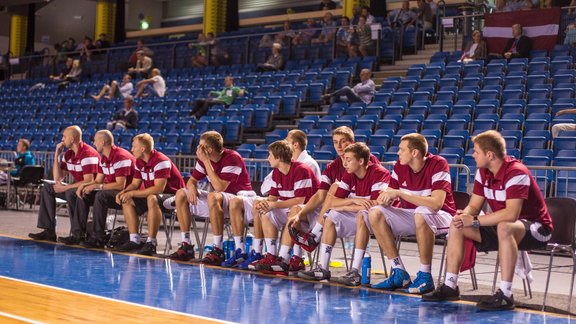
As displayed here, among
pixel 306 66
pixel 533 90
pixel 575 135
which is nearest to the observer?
pixel 575 135

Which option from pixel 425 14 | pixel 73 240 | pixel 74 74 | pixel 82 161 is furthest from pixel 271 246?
pixel 74 74

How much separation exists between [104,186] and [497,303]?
15.9 ft

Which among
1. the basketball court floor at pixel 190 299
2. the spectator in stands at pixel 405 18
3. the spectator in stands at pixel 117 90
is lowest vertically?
the basketball court floor at pixel 190 299

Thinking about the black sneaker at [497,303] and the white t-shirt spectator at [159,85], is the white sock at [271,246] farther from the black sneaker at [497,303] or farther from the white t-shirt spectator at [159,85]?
the white t-shirt spectator at [159,85]

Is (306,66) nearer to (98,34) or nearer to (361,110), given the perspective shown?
(361,110)

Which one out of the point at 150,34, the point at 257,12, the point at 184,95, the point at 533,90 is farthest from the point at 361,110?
the point at 150,34

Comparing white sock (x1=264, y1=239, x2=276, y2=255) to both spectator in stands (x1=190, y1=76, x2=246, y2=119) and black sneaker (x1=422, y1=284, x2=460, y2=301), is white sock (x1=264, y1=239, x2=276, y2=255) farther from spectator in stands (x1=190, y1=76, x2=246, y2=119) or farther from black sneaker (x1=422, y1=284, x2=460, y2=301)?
spectator in stands (x1=190, y1=76, x2=246, y2=119)

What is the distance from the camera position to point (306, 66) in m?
17.5

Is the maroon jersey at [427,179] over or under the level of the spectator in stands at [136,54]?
under

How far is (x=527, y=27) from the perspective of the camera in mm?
14344

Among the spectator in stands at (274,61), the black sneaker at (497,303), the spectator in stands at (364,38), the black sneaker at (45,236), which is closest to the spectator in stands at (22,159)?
the black sneaker at (45,236)

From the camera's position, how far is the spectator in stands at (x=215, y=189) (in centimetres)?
767

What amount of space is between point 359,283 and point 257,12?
23883mm

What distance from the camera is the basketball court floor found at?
488 cm
